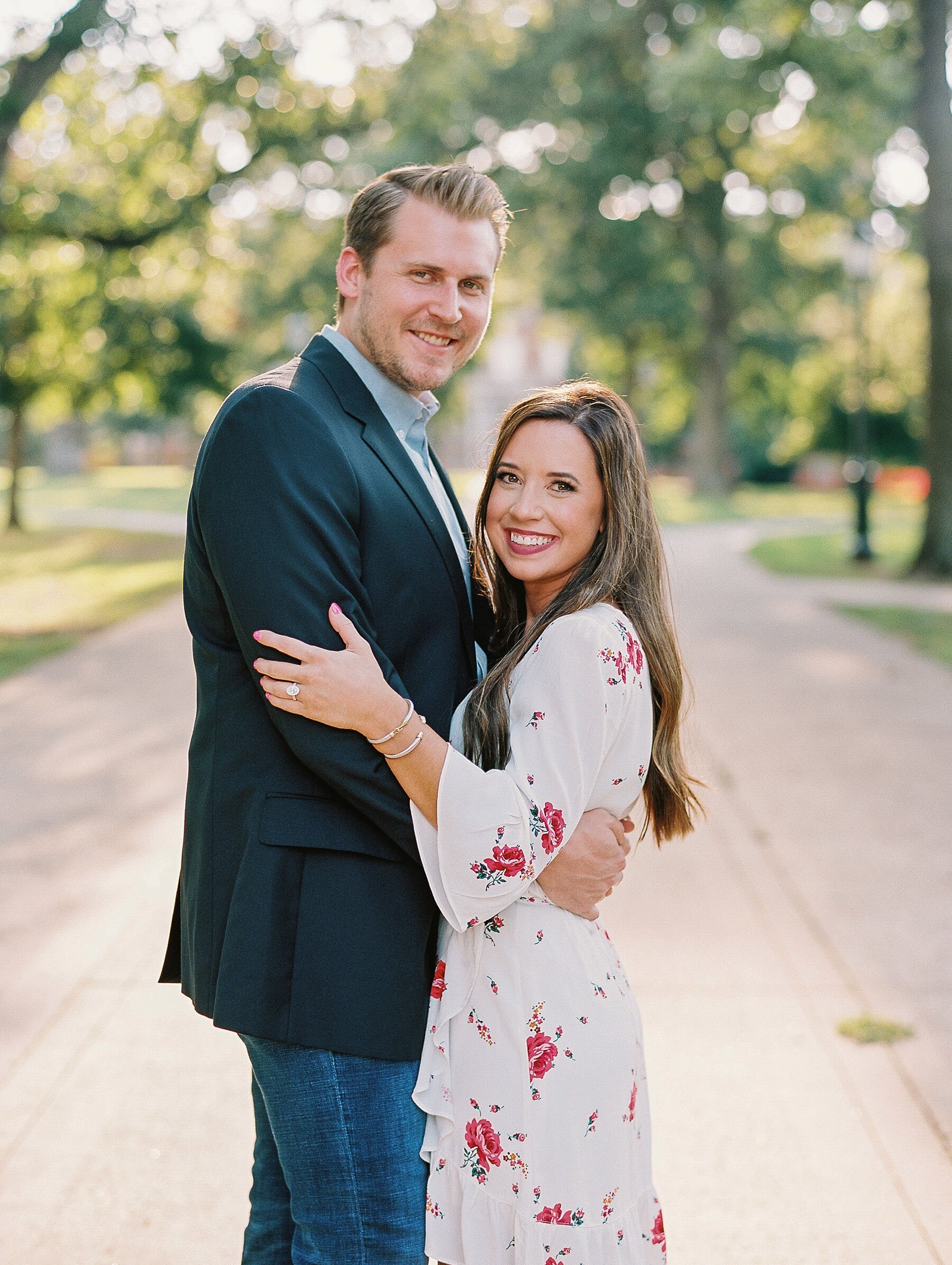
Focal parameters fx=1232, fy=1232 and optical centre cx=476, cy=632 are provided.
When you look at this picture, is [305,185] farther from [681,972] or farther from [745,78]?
[681,972]

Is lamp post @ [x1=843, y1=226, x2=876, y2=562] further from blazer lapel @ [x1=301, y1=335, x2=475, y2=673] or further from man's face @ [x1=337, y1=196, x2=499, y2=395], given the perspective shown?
blazer lapel @ [x1=301, y1=335, x2=475, y2=673]

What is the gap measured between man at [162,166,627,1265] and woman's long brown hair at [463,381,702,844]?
12cm

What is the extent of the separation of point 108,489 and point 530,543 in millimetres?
50157

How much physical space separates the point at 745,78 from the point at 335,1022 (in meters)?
17.4

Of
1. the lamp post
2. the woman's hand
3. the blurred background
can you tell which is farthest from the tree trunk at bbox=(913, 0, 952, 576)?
the woman's hand

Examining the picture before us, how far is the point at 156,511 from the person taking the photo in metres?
33.9

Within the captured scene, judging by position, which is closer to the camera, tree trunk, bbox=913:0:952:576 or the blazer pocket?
the blazer pocket

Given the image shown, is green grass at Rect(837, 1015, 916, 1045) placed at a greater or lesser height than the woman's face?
lesser

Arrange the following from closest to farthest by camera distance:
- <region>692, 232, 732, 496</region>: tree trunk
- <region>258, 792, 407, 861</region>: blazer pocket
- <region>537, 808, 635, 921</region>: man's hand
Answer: <region>258, 792, 407, 861</region>: blazer pocket
<region>537, 808, 635, 921</region>: man's hand
<region>692, 232, 732, 496</region>: tree trunk

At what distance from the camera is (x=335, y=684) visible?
1.86 metres

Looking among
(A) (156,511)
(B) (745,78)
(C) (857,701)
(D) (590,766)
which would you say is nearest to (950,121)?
(B) (745,78)

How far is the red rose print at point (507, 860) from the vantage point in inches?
75.5

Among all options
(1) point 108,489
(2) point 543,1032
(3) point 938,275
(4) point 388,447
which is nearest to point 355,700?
(4) point 388,447

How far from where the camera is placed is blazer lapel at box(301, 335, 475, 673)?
2123 mm
